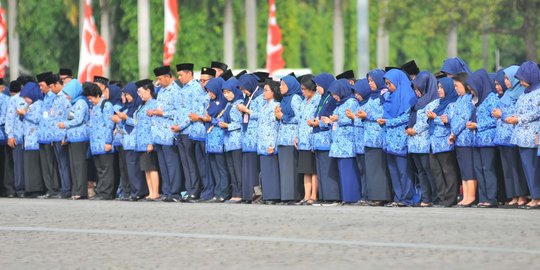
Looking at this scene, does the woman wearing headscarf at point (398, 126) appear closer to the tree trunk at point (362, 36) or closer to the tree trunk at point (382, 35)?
the tree trunk at point (362, 36)

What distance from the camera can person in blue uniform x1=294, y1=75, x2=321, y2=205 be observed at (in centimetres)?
2355

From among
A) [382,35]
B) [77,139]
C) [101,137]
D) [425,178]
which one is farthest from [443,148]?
[382,35]

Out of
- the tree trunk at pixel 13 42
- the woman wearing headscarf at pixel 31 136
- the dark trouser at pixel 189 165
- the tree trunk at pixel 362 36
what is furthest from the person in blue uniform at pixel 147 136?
the tree trunk at pixel 13 42

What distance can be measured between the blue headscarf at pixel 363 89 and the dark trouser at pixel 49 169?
5.76 m

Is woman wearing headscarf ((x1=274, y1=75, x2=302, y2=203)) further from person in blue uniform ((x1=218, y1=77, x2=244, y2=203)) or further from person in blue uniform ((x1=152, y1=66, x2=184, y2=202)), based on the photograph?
person in blue uniform ((x1=152, y1=66, x2=184, y2=202))

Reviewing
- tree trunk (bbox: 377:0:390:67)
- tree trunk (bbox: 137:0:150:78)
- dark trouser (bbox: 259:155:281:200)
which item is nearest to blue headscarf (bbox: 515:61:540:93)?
dark trouser (bbox: 259:155:281:200)

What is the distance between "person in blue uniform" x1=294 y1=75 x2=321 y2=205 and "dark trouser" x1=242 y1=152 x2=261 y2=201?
0.84 meters

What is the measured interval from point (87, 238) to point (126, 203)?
663 centimetres

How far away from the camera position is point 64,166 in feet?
86.6

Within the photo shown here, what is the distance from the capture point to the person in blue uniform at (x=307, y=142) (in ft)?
77.3

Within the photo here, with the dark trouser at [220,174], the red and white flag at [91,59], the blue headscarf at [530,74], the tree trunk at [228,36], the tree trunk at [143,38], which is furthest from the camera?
the tree trunk at [228,36]

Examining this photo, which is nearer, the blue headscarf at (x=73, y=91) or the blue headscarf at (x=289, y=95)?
the blue headscarf at (x=289, y=95)

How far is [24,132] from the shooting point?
26875 mm

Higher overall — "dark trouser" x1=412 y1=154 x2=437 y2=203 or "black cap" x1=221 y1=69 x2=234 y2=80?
"black cap" x1=221 y1=69 x2=234 y2=80
